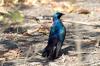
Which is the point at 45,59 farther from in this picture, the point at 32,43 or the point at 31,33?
the point at 31,33

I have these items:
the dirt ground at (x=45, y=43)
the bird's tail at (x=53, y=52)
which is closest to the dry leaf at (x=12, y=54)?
the dirt ground at (x=45, y=43)

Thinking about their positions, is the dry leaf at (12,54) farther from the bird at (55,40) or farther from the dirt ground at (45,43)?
the bird at (55,40)

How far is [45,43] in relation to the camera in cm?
596

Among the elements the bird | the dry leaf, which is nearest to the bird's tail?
the bird

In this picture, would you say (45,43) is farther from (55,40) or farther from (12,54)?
(55,40)

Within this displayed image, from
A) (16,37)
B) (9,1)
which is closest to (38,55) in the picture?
(16,37)

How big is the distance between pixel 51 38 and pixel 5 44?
1.32 m

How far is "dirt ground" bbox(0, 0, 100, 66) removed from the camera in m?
4.94

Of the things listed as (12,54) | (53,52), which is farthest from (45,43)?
(53,52)

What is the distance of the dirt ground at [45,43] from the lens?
4.94 m

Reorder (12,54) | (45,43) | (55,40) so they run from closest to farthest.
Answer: (55,40) < (12,54) < (45,43)

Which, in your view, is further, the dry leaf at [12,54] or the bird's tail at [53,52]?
the dry leaf at [12,54]

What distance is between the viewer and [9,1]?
9.80m

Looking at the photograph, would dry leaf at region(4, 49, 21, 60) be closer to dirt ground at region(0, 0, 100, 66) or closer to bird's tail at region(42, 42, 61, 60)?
dirt ground at region(0, 0, 100, 66)
